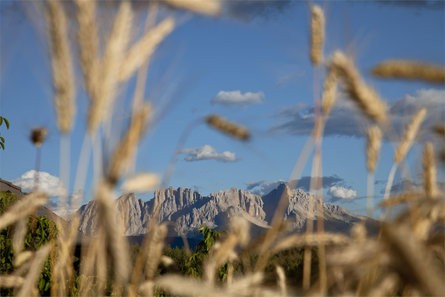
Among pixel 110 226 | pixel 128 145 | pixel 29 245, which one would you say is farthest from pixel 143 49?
pixel 29 245

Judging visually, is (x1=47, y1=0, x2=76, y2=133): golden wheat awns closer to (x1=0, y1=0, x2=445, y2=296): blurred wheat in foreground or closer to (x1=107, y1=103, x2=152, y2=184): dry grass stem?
(x1=0, y1=0, x2=445, y2=296): blurred wheat in foreground

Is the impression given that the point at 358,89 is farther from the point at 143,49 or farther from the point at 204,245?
the point at 204,245

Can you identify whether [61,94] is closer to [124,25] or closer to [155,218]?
[124,25]

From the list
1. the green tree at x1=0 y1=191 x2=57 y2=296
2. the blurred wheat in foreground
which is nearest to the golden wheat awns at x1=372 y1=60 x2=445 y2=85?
the blurred wheat in foreground

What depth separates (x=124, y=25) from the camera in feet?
5.14

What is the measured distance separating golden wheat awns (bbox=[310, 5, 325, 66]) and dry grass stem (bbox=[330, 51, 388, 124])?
15.0 inches

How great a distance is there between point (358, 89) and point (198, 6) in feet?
2.35

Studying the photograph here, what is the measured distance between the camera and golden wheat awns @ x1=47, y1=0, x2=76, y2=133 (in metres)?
1.62

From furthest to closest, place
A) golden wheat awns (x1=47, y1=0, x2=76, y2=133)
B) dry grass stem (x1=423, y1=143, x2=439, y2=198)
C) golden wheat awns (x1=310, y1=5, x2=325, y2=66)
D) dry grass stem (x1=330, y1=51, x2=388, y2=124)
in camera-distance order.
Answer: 1. golden wheat awns (x1=310, y1=5, x2=325, y2=66)
2. dry grass stem (x1=423, y1=143, x2=439, y2=198)
3. dry grass stem (x1=330, y1=51, x2=388, y2=124)
4. golden wheat awns (x1=47, y1=0, x2=76, y2=133)

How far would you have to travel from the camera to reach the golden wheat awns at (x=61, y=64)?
63.6 inches

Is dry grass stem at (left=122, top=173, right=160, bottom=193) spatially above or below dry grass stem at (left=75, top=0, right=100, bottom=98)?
below

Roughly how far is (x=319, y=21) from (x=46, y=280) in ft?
13.7

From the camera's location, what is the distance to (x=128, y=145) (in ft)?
4.34

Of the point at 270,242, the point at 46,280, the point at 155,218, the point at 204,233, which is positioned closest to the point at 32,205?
the point at 155,218
